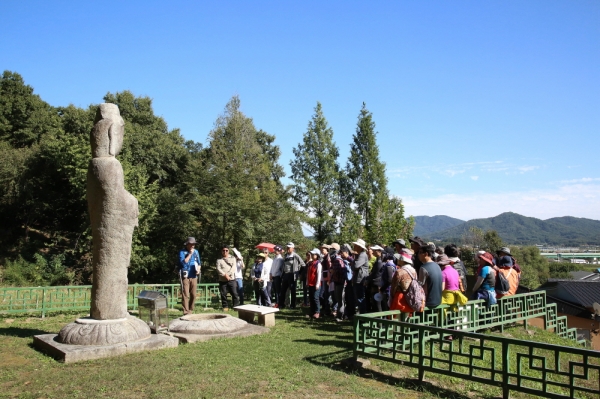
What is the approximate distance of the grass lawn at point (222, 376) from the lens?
5.46 m

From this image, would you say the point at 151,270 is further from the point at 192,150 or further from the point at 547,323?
the point at 547,323

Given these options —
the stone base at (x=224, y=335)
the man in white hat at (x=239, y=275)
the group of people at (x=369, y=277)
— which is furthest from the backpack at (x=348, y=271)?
the man in white hat at (x=239, y=275)

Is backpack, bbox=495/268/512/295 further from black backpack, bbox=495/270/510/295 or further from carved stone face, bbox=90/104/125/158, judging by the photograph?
carved stone face, bbox=90/104/125/158

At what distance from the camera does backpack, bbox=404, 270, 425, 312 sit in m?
7.16

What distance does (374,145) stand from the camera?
33.7 m

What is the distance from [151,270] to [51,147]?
8489 millimetres

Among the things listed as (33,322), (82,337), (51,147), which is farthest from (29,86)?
(82,337)

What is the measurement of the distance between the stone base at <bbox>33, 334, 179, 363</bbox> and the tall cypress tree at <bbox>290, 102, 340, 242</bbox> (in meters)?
22.9

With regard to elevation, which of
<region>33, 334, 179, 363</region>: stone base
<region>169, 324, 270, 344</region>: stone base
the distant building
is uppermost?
<region>33, 334, 179, 363</region>: stone base

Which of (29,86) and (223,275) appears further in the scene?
(29,86)

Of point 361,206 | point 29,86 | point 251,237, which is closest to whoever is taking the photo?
point 251,237

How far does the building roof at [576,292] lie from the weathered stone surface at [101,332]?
21.1 m

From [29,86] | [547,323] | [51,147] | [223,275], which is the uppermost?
[29,86]

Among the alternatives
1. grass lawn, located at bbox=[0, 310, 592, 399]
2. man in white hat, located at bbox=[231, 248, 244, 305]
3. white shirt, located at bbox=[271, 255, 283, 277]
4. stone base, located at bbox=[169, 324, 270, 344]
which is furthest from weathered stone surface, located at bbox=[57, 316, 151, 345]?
white shirt, located at bbox=[271, 255, 283, 277]
